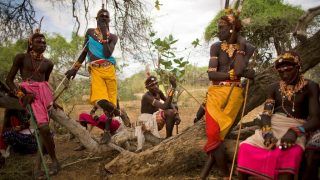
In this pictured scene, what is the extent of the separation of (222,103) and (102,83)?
7.20 feet

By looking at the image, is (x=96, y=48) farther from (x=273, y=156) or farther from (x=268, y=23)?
(x=268, y=23)

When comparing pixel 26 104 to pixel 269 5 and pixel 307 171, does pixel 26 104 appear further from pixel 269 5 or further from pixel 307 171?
pixel 269 5

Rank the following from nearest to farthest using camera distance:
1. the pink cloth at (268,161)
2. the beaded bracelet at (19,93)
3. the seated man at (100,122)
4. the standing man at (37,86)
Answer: the pink cloth at (268,161) < the beaded bracelet at (19,93) < the standing man at (37,86) < the seated man at (100,122)

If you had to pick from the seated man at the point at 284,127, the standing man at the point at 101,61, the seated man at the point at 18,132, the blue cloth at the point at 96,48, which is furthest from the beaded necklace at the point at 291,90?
the seated man at the point at 18,132

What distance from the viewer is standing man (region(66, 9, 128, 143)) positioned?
577cm

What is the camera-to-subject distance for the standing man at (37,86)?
16.5ft

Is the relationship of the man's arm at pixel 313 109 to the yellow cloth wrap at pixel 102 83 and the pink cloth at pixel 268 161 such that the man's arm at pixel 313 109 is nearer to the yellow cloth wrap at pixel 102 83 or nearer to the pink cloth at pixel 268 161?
the pink cloth at pixel 268 161

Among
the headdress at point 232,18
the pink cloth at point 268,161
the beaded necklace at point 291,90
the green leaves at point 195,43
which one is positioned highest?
the headdress at point 232,18

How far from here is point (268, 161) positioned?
11.9 ft

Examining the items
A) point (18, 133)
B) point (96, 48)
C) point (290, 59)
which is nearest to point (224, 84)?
point (290, 59)

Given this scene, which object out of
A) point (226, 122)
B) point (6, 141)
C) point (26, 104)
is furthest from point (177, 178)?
point (6, 141)

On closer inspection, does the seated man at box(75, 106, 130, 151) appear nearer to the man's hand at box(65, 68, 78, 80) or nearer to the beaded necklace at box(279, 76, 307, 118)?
the man's hand at box(65, 68, 78, 80)

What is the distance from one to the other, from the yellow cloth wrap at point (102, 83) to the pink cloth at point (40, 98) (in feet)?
2.37

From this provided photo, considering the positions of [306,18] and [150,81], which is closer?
[306,18]
